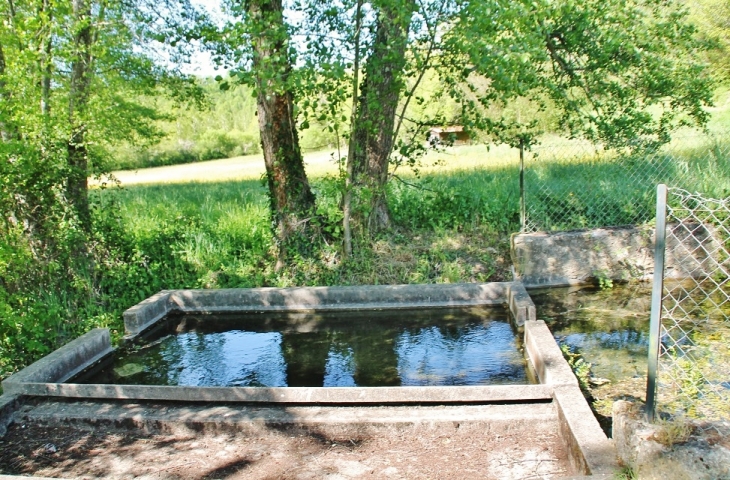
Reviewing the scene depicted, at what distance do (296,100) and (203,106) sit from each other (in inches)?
198

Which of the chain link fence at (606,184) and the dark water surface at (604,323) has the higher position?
the chain link fence at (606,184)

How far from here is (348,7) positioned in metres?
6.71

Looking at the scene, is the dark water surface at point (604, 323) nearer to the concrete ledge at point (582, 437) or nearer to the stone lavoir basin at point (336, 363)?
the stone lavoir basin at point (336, 363)

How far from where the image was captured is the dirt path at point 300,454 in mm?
3496

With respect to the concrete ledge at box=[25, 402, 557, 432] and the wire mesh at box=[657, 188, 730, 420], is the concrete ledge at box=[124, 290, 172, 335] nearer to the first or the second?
the concrete ledge at box=[25, 402, 557, 432]

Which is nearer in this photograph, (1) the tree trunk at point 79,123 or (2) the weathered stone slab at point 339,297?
(2) the weathered stone slab at point 339,297

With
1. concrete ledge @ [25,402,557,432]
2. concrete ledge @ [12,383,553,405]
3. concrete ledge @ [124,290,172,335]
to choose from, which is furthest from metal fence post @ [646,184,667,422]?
concrete ledge @ [124,290,172,335]

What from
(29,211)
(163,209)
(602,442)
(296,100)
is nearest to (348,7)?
(296,100)

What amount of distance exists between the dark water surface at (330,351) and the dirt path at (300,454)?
0.98 metres

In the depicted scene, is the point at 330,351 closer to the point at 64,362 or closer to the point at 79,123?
the point at 64,362

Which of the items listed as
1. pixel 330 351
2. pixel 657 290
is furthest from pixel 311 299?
pixel 657 290

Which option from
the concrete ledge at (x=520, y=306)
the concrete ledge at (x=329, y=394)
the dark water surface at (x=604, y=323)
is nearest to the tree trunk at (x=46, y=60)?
the concrete ledge at (x=329, y=394)

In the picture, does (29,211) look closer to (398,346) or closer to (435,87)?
(398,346)

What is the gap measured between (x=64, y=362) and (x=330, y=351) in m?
2.36
